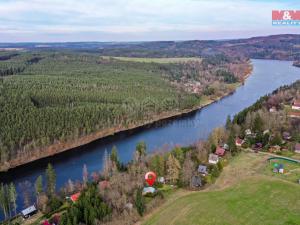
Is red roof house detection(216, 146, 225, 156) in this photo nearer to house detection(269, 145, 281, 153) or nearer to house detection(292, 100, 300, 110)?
house detection(269, 145, 281, 153)

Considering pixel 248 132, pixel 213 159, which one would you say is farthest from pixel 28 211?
pixel 248 132

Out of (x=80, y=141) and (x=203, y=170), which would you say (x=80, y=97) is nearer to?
(x=80, y=141)

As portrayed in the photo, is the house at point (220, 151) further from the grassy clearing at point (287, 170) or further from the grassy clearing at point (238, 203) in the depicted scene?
the grassy clearing at point (287, 170)

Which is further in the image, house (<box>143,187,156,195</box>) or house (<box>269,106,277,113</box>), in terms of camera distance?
house (<box>269,106,277,113</box>)

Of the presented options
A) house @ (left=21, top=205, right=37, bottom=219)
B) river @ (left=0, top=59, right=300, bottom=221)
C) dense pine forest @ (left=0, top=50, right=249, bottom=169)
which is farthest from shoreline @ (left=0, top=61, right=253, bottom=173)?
house @ (left=21, top=205, right=37, bottom=219)

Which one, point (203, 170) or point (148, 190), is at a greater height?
point (203, 170)

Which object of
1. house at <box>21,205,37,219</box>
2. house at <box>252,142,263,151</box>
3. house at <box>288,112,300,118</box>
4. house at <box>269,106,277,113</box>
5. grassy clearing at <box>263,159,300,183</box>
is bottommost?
house at <box>21,205,37,219</box>

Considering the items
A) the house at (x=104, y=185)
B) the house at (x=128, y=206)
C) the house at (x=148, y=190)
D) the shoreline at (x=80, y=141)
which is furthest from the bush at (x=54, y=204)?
the shoreline at (x=80, y=141)
